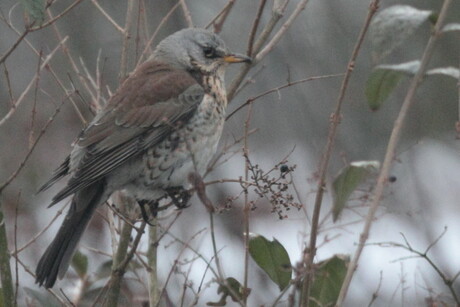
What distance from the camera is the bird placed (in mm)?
3801

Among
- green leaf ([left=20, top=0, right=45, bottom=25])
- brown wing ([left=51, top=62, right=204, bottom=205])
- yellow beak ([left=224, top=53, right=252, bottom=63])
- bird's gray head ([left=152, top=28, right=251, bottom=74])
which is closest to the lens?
green leaf ([left=20, top=0, right=45, bottom=25])

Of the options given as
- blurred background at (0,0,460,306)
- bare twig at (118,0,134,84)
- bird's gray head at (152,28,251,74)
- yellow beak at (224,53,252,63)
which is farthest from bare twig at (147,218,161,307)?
blurred background at (0,0,460,306)

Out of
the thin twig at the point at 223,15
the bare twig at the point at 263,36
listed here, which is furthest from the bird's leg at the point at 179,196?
the thin twig at the point at 223,15

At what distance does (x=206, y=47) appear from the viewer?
4.28m

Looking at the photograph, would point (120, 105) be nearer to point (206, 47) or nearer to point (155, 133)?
point (155, 133)

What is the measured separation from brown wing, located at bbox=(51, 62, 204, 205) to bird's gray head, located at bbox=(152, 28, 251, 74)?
0.14 m

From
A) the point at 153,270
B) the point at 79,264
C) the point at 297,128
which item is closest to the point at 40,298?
the point at 153,270

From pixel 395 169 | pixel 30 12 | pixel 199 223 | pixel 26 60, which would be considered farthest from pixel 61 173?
pixel 26 60

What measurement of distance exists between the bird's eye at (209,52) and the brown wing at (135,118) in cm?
17

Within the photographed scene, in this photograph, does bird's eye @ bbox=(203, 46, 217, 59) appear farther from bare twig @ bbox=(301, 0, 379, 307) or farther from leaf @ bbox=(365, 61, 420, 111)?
bare twig @ bbox=(301, 0, 379, 307)

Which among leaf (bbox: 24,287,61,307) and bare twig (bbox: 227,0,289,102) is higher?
bare twig (bbox: 227,0,289,102)

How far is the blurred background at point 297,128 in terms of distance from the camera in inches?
249

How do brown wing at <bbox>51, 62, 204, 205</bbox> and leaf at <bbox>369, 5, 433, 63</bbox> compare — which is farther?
brown wing at <bbox>51, 62, 204, 205</bbox>

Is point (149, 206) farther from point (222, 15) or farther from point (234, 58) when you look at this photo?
point (222, 15)
